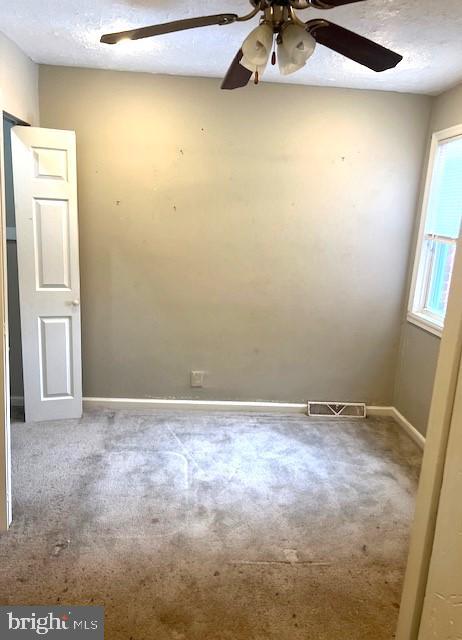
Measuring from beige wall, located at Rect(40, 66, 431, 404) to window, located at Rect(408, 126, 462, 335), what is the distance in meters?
0.16

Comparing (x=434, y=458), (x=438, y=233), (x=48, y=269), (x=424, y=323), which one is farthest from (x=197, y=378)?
(x=434, y=458)

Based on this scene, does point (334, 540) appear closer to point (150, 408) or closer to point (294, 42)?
point (150, 408)

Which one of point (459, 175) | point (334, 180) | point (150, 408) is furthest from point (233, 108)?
point (150, 408)

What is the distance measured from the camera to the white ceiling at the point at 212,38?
2.08 metres

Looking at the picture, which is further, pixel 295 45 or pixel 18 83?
pixel 18 83

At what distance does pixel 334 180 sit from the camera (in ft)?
11.2

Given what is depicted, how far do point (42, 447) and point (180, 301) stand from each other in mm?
1459

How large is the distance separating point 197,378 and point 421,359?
1794 millimetres

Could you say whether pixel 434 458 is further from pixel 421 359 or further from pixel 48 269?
pixel 48 269

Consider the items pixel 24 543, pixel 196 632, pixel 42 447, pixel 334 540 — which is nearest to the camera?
pixel 196 632

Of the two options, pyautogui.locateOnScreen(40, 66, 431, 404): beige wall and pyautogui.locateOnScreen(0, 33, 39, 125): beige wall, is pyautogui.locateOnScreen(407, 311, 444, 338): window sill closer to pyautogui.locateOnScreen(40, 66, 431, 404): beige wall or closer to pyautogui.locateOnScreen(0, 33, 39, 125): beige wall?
pyautogui.locateOnScreen(40, 66, 431, 404): beige wall

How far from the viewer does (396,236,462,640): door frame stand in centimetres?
75

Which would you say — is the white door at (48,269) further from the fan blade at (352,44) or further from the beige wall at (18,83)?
the fan blade at (352,44)

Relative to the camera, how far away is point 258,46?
1.56 metres
